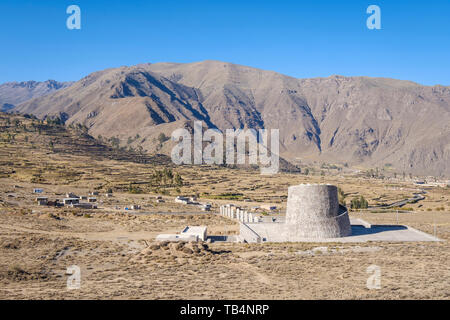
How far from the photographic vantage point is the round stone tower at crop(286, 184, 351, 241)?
32.1m

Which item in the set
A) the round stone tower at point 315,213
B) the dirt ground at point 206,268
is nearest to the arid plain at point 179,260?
the dirt ground at point 206,268

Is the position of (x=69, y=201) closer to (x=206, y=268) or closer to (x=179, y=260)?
(x=179, y=260)

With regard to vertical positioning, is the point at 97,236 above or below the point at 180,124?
below

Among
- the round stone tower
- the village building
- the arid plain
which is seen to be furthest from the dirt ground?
the village building

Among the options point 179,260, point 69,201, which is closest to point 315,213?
point 179,260

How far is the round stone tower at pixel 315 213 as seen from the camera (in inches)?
1262

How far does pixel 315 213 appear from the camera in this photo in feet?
106

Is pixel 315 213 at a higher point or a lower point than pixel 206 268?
higher

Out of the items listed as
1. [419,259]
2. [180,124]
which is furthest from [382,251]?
[180,124]

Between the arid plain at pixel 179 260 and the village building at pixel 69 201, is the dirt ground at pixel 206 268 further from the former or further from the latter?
the village building at pixel 69 201

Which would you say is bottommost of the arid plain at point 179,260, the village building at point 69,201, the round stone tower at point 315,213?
the arid plain at point 179,260

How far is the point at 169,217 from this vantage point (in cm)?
4794
